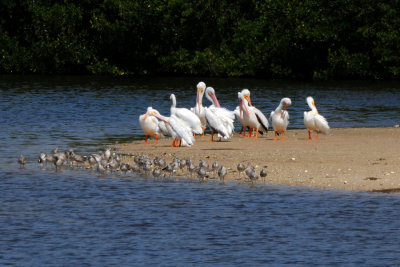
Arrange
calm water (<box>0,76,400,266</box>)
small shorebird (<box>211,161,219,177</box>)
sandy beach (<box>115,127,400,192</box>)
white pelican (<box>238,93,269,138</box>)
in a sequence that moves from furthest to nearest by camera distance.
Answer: white pelican (<box>238,93,269,138</box>)
small shorebird (<box>211,161,219,177</box>)
sandy beach (<box>115,127,400,192</box>)
calm water (<box>0,76,400,266</box>)

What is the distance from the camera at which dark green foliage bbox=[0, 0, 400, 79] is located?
176 ft

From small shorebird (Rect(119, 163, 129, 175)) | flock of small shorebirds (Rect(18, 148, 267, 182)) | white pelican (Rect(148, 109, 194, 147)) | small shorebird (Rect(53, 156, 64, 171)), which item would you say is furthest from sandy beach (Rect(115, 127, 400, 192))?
small shorebird (Rect(53, 156, 64, 171))

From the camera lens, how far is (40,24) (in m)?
61.7

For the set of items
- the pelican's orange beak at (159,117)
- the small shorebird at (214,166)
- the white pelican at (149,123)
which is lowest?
the small shorebird at (214,166)

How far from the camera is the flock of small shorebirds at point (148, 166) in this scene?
17.3m

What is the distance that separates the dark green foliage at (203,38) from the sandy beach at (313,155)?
94.8ft

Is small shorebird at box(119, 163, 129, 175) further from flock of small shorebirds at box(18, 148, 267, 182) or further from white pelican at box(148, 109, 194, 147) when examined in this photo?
white pelican at box(148, 109, 194, 147)

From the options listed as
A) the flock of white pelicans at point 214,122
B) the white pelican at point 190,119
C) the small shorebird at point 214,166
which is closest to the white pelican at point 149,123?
the flock of white pelicans at point 214,122

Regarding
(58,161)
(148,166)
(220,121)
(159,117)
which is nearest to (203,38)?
(220,121)

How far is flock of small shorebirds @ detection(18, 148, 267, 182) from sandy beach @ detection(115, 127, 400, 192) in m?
0.34

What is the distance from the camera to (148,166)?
708 inches

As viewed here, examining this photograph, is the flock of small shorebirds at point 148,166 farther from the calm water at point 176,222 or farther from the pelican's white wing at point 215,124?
the pelican's white wing at point 215,124

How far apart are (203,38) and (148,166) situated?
4299 cm

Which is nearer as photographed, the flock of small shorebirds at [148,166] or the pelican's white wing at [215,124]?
the flock of small shorebirds at [148,166]
